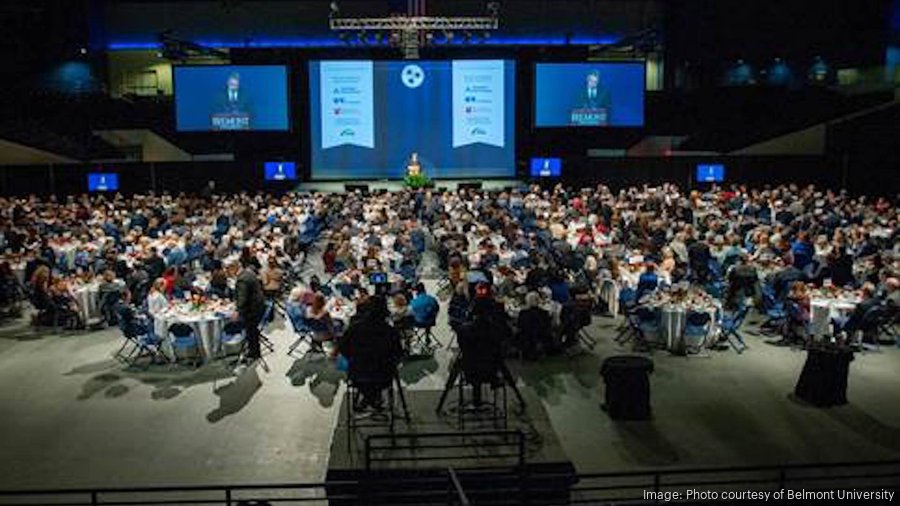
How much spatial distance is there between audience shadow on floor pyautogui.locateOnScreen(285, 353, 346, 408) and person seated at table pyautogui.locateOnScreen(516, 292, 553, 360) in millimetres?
2831

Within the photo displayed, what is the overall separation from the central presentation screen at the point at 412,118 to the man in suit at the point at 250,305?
71.7 feet

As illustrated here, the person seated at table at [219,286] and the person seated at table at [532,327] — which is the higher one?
the person seated at table at [219,286]

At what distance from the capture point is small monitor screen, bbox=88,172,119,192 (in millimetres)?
34938

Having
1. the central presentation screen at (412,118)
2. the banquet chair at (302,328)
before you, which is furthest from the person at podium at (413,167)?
the banquet chair at (302,328)

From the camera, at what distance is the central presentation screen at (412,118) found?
118 feet

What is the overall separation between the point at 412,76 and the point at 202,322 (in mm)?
23879

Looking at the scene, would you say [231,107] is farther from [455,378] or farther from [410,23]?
[455,378]

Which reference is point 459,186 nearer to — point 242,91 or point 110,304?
point 242,91

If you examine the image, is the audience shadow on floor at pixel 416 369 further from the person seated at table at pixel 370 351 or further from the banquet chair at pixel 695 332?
the banquet chair at pixel 695 332

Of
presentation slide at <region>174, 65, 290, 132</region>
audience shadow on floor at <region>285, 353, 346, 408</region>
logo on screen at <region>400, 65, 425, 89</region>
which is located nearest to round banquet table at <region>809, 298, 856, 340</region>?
audience shadow on floor at <region>285, 353, 346, 408</region>

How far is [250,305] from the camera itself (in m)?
14.1

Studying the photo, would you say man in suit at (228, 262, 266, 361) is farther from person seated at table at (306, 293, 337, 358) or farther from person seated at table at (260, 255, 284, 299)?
person seated at table at (260, 255, 284, 299)

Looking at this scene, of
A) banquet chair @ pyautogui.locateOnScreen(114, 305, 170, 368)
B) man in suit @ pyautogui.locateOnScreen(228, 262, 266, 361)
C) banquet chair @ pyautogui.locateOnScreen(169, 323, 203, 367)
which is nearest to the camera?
banquet chair @ pyautogui.locateOnScreen(169, 323, 203, 367)

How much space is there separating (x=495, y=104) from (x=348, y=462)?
29.0 m
